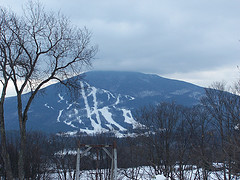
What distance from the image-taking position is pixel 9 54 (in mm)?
13125

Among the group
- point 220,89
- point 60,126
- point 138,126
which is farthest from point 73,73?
point 60,126

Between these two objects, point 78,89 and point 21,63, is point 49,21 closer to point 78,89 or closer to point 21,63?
point 21,63

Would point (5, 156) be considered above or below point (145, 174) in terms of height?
above

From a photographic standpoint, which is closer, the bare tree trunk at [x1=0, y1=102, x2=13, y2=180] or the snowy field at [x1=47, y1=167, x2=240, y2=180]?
the snowy field at [x1=47, y1=167, x2=240, y2=180]

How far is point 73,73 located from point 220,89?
19.6 metres

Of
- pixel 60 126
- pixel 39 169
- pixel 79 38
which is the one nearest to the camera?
pixel 79 38

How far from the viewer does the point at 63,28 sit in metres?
13.9

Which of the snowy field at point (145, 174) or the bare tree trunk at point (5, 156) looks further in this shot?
the bare tree trunk at point (5, 156)

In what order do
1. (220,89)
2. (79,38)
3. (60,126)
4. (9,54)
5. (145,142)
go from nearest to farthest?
1. (9,54)
2. (79,38)
3. (145,142)
4. (220,89)
5. (60,126)

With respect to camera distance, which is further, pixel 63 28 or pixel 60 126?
pixel 60 126

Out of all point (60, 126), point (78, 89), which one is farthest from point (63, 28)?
point (60, 126)

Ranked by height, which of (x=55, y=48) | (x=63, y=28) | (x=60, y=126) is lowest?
(x=60, y=126)

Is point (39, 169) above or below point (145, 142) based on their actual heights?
below

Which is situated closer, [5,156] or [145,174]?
[5,156]
